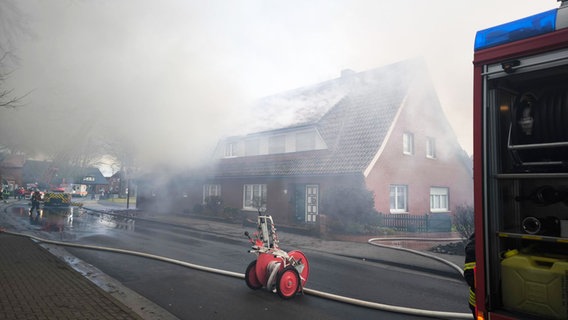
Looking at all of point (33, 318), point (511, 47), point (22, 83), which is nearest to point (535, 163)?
point (511, 47)

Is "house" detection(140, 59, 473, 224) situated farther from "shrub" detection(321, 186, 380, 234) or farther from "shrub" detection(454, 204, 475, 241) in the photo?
"shrub" detection(454, 204, 475, 241)

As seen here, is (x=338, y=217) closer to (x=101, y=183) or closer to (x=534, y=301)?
(x=534, y=301)

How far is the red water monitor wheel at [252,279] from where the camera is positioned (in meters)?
4.76

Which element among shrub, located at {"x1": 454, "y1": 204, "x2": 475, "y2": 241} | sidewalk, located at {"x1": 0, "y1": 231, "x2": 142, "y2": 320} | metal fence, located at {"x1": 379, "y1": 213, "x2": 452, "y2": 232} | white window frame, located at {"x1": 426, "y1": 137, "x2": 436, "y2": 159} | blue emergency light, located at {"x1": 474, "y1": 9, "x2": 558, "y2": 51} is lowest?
sidewalk, located at {"x1": 0, "y1": 231, "x2": 142, "y2": 320}

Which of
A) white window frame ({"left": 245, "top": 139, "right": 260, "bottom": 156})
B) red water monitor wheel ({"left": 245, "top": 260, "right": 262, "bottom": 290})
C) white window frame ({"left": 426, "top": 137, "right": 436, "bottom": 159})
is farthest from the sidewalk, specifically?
white window frame ({"left": 426, "top": 137, "right": 436, "bottom": 159})

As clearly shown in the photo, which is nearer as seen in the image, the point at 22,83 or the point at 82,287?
the point at 82,287

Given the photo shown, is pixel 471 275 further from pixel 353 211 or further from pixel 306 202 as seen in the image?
pixel 306 202

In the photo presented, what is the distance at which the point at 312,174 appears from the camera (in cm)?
1365

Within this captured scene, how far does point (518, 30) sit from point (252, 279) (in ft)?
13.5

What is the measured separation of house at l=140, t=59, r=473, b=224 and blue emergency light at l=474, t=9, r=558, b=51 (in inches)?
390

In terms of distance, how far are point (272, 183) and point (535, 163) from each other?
13.6 metres

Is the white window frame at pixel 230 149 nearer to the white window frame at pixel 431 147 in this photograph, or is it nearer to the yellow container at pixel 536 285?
the white window frame at pixel 431 147

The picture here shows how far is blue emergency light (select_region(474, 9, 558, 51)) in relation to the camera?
1962 millimetres

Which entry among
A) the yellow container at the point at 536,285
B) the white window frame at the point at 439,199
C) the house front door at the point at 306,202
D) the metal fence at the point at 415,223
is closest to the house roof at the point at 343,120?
the house front door at the point at 306,202
